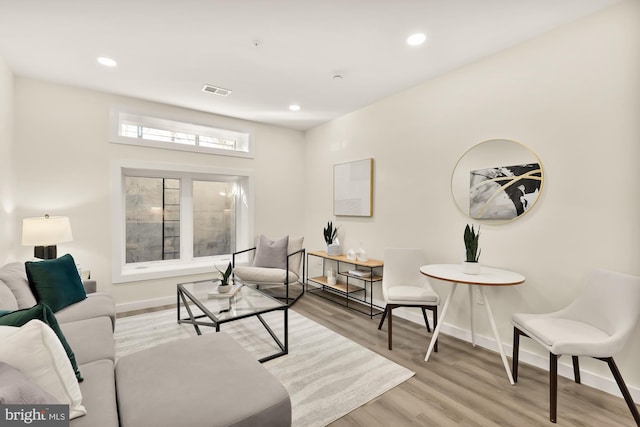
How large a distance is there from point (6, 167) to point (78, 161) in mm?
629

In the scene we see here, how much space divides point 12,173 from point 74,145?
0.62m

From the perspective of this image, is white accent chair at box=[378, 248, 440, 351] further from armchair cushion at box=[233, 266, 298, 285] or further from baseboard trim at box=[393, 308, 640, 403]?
armchair cushion at box=[233, 266, 298, 285]

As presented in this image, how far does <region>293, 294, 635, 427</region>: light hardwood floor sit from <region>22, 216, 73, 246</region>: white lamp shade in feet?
10.0

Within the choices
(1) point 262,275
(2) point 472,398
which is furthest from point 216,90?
(2) point 472,398

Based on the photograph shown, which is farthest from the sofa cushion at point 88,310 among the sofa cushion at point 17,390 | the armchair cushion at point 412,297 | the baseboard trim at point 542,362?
the baseboard trim at point 542,362

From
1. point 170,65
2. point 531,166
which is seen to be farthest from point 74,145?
point 531,166

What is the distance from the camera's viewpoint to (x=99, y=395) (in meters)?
1.28

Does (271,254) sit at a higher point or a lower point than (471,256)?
lower

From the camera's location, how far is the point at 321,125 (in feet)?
15.9

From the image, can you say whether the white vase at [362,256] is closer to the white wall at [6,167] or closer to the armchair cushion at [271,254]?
the armchair cushion at [271,254]

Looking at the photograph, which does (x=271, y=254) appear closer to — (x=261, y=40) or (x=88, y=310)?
(x=88, y=310)

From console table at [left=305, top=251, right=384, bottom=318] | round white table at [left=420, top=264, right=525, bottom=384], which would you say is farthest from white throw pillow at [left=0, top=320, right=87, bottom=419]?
console table at [left=305, top=251, right=384, bottom=318]

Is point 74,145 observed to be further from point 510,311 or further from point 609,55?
point 609,55

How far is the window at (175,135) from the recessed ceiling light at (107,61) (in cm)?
89
